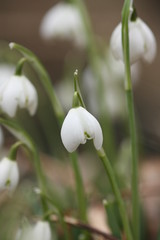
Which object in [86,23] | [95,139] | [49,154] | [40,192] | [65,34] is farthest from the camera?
[49,154]

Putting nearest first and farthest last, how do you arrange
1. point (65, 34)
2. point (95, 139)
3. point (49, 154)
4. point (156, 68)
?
1. point (95, 139)
2. point (65, 34)
3. point (49, 154)
4. point (156, 68)

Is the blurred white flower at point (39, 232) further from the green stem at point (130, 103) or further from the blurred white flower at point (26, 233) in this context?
the green stem at point (130, 103)

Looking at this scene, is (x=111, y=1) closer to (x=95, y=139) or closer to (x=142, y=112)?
(x=142, y=112)

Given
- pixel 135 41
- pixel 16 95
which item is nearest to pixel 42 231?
pixel 16 95

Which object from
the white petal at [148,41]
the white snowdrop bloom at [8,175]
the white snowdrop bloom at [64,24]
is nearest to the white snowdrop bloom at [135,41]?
the white petal at [148,41]

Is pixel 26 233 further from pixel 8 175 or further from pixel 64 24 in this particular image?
pixel 64 24

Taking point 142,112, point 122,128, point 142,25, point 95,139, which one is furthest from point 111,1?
point 95,139
